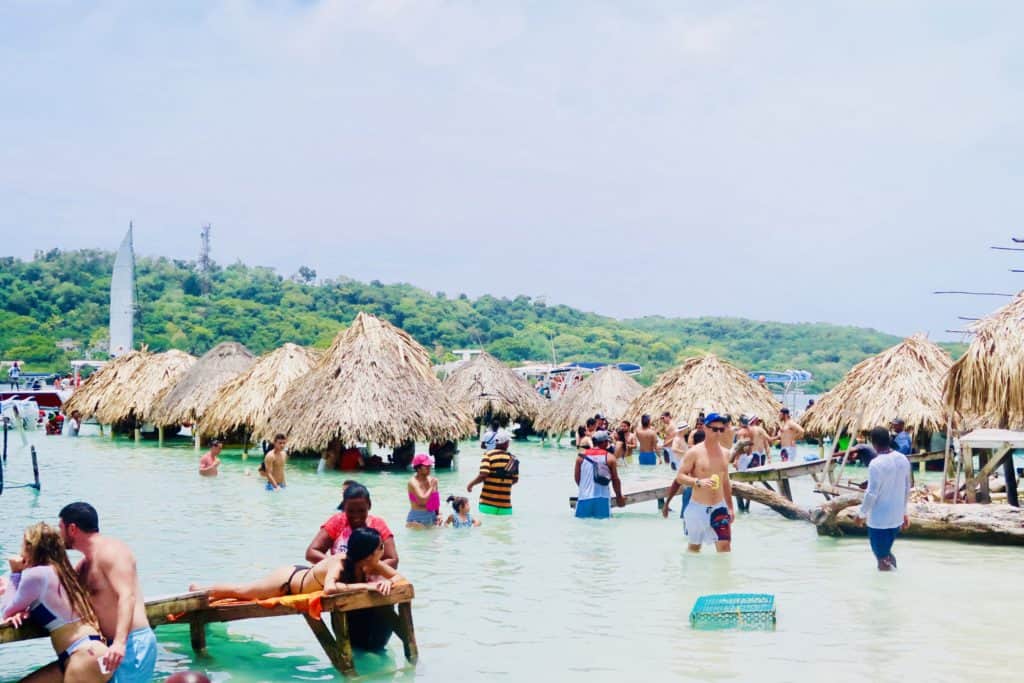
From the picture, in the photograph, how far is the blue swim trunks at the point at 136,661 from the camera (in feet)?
19.4

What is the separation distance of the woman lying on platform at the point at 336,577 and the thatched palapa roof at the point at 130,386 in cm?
2738

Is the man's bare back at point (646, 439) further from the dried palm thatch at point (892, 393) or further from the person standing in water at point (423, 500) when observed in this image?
the person standing in water at point (423, 500)

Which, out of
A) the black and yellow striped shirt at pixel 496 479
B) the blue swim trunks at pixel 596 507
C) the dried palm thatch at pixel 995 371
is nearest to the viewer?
the dried palm thatch at pixel 995 371

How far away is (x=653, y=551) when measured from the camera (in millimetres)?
12883

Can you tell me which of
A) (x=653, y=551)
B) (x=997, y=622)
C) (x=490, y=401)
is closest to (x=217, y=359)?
(x=490, y=401)

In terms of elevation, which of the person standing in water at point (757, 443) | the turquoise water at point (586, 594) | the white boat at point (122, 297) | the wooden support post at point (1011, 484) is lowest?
the turquoise water at point (586, 594)

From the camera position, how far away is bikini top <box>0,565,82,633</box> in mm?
5906

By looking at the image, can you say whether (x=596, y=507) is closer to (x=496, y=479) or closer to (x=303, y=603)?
(x=496, y=479)

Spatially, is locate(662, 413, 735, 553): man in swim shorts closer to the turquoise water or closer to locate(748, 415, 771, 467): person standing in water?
the turquoise water

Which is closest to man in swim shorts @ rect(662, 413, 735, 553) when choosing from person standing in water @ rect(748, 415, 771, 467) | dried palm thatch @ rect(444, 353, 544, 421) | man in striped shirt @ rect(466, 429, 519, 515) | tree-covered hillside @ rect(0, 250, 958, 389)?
man in striped shirt @ rect(466, 429, 519, 515)

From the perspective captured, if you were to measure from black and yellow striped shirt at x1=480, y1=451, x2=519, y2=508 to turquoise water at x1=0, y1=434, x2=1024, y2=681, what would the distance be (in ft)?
1.20

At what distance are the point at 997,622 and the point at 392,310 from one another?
240 feet

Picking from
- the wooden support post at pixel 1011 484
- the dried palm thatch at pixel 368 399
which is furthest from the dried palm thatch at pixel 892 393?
the wooden support post at pixel 1011 484

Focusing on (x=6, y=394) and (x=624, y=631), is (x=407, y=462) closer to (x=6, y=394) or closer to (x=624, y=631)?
(x=624, y=631)
